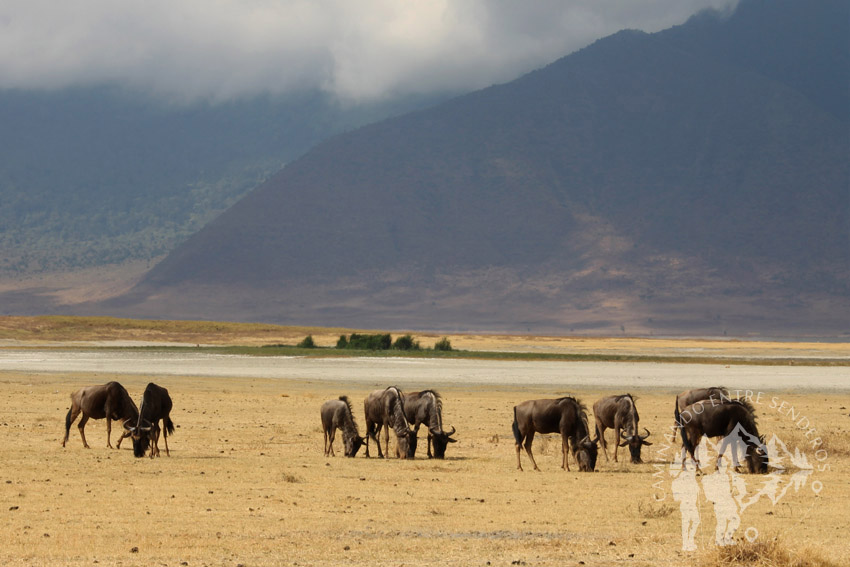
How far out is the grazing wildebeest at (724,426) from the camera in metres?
21.2

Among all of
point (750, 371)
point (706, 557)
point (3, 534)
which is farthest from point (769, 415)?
point (750, 371)

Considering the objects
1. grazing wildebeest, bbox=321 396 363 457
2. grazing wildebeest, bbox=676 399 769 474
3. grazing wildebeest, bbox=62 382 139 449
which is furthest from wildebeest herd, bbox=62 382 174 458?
grazing wildebeest, bbox=676 399 769 474

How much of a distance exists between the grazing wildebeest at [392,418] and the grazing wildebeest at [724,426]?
18.7 feet

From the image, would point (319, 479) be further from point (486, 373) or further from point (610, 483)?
point (486, 373)

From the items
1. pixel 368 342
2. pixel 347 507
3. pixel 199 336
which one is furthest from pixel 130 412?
pixel 199 336

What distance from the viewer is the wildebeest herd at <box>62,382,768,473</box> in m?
21.3

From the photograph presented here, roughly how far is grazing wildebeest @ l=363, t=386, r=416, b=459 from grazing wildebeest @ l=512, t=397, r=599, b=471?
8.76ft

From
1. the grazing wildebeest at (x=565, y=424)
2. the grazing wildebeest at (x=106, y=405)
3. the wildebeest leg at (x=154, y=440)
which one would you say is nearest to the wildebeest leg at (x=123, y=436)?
the grazing wildebeest at (x=106, y=405)

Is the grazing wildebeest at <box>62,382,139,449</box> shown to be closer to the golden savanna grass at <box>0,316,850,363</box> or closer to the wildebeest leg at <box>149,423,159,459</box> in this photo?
the wildebeest leg at <box>149,423,159,459</box>

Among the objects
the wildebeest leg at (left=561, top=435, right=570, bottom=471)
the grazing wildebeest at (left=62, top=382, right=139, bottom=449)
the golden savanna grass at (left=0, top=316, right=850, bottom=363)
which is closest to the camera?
the wildebeest leg at (left=561, top=435, right=570, bottom=471)

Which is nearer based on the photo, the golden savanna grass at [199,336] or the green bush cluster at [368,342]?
the green bush cluster at [368,342]

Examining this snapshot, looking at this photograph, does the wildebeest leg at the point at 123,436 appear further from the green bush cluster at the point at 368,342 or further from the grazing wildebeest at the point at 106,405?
the green bush cluster at the point at 368,342

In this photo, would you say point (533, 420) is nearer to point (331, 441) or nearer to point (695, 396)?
point (695, 396)

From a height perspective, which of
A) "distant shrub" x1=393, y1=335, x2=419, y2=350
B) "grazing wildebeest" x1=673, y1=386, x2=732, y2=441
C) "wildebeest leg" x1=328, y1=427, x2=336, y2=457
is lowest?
"wildebeest leg" x1=328, y1=427, x2=336, y2=457
